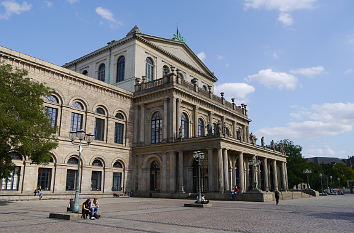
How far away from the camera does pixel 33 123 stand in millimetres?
19562

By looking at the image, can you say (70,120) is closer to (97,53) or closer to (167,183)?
(167,183)

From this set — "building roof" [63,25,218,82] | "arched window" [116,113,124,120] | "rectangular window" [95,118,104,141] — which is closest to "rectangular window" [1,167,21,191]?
"rectangular window" [95,118,104,141]

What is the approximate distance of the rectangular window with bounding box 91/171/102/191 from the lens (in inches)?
1232

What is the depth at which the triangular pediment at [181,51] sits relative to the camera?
41.5 metres

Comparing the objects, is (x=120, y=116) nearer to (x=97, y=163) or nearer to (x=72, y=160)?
(x=97, y=163)

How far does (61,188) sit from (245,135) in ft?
103

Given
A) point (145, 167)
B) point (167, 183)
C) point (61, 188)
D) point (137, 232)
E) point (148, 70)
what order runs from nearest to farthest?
point (137, 232) → point (61, 188) → point (167, 183) → point (145, 167) → point (148, 70)

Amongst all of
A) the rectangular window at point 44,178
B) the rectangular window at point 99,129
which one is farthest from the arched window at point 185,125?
the rectangular window at point 44,178

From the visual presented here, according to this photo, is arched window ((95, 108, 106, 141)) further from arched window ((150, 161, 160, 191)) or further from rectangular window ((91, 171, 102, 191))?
arched window ((150, 161, 160, 191))

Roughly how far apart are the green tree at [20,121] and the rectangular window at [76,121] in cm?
926

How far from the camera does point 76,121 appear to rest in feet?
100

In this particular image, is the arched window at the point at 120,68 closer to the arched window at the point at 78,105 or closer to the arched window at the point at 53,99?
the arched window at the point at 78,105

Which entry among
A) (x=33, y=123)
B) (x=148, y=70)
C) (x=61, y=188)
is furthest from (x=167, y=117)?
(x=33, y=123)

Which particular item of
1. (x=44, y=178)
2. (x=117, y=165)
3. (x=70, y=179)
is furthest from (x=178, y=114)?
(x=44, y=178)
